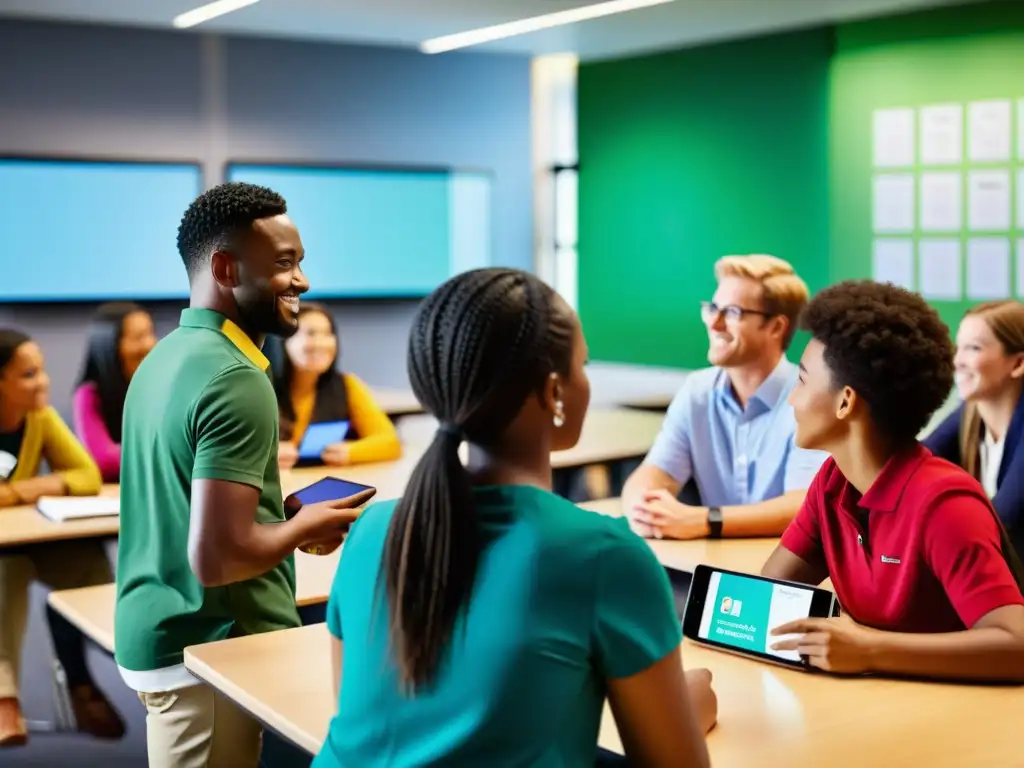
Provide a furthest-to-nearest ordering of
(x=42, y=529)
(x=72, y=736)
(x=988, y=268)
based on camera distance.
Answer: (x=988, y=268) → (x=72, y=736) → (x=42, y=529)

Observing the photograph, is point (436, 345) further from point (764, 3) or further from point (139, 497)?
point (764, 3)

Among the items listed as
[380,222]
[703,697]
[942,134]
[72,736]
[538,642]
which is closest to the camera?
[538,642]

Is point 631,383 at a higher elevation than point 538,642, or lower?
lower

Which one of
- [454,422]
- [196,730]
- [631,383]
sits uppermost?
[454,422]

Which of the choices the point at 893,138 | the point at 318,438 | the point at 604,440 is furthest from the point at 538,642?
the point at 893,138

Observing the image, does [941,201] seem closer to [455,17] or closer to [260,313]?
[455,17]

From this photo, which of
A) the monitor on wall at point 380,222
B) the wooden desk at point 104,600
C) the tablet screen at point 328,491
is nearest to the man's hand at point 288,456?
the wooden desk at point 104,600

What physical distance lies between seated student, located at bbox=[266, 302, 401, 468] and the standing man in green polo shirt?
Result: 223cm

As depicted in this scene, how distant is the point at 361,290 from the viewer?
25.1ft

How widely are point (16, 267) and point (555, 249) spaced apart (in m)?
3.59

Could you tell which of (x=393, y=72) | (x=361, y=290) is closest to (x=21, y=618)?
(x=361, y=290)

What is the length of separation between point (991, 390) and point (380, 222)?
5.08 m

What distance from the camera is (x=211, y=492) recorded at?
1813 mm

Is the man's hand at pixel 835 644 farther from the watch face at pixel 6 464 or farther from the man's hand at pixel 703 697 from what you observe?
the watch face at pixel 6 464
